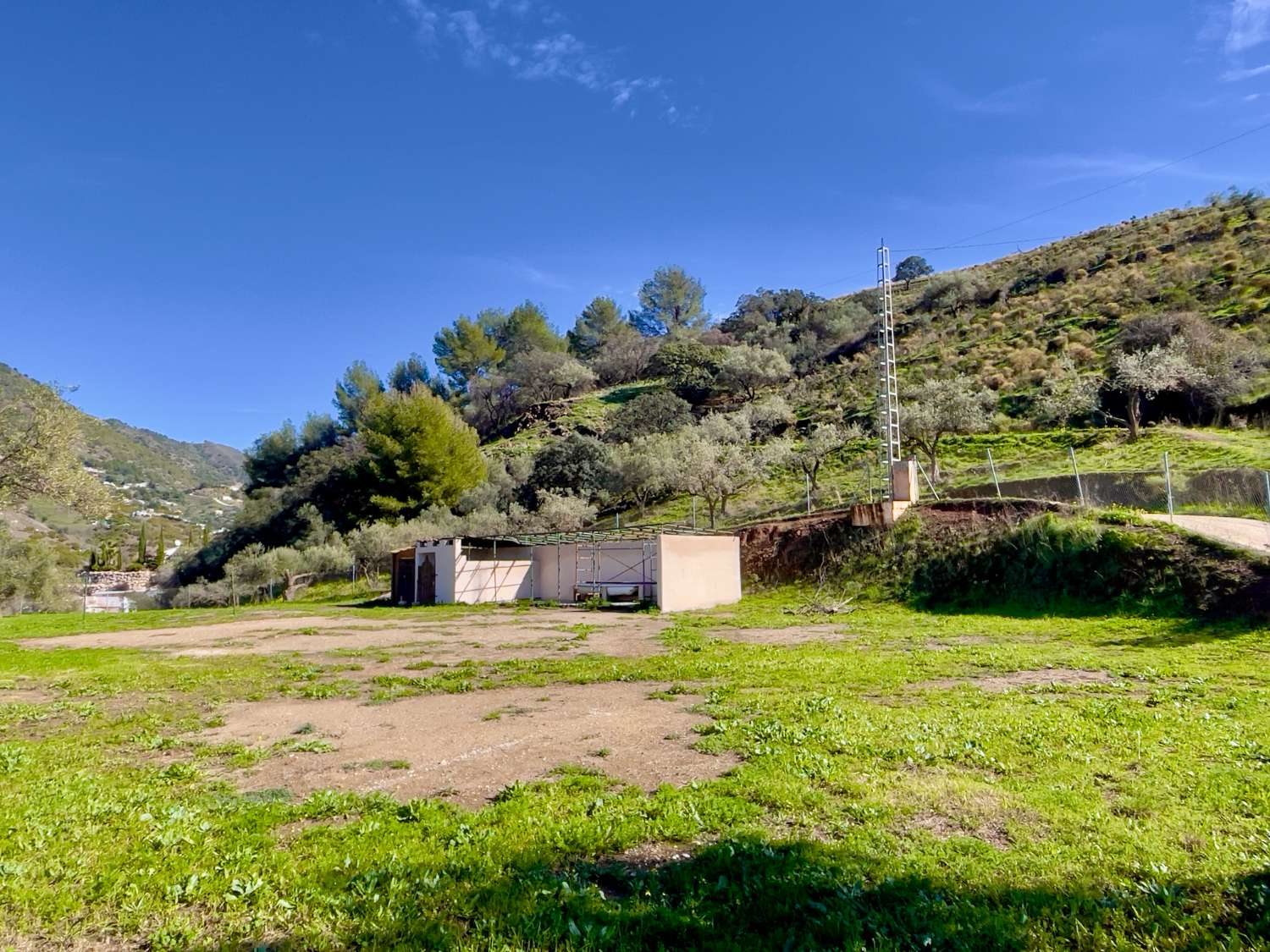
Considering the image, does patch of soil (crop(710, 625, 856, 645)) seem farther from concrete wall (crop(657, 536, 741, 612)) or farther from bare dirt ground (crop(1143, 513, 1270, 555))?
bare dirt ground (crop(1143, 513, 1270, 555))

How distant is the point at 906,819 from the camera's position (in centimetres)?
461

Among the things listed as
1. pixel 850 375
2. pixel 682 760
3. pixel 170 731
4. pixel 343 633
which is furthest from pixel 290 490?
pixel 682 760

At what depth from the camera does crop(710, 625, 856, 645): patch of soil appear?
1488 centimetres

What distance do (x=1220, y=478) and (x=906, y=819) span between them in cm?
2028

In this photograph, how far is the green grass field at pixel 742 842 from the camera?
332 cm

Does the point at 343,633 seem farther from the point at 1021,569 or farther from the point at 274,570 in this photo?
the point at 274,570

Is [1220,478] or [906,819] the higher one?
[1220,478]

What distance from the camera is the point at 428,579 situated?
30.6 meters

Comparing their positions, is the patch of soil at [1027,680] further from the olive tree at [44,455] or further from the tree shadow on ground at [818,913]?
the olive tree at [44,455]

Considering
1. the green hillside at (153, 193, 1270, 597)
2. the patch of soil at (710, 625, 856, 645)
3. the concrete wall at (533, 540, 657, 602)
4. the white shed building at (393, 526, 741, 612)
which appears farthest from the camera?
the green hillside at (153, 193, 1270, 597)

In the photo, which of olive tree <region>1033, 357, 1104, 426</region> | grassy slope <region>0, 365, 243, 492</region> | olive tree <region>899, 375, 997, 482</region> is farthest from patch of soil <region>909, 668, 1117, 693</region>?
grassy slope <region>0, 365, 243, 492</region>

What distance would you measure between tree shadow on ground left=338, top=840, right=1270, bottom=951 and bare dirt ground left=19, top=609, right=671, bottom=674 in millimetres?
9899

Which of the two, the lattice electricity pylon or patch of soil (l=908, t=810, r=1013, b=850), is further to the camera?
the lattice electricity pylon

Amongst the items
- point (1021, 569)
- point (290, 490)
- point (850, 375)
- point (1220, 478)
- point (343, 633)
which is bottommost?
point (343, 633)
